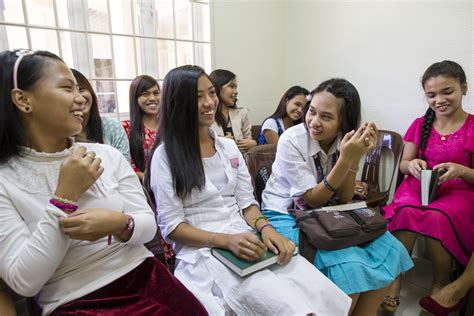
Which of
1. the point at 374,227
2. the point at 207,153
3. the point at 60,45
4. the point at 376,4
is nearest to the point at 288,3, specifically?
the point at 376,4

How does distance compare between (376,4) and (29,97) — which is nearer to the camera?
(29,97)

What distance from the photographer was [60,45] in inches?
86.9

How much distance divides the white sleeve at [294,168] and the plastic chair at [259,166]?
0.82 feet

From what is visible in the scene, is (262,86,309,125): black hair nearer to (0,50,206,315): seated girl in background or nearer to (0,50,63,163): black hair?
(0,50,206,315): seated girl in background

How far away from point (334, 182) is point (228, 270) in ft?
1.98

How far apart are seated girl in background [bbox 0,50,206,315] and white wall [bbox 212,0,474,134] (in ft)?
6.97

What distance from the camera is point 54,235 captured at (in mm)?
776

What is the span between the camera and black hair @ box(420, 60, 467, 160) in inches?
67.9

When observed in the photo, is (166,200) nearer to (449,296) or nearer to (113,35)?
(449,296)

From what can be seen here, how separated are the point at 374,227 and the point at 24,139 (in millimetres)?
1261

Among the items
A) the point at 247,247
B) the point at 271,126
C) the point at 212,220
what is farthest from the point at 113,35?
the point at 247,247

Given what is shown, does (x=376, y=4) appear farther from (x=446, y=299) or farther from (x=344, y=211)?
(x=446, y=299)

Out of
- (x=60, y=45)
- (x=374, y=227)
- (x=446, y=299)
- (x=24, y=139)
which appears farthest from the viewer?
(x=60, y=45)

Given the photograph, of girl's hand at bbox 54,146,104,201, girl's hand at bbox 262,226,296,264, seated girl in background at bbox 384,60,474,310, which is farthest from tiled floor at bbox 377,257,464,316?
girl's hand at bbox 54,146,104,201
